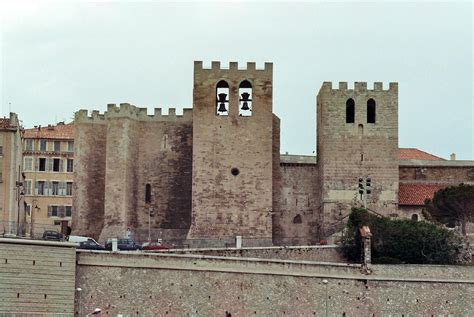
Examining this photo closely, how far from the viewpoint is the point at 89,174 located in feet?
225

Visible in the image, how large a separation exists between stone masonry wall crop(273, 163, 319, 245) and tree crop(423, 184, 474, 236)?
676 centimetres

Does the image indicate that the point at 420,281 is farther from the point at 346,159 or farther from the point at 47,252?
the point at 47,252

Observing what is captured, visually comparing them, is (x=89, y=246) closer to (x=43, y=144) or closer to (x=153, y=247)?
(x=153, y=247)

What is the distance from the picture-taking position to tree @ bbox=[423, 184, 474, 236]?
6238cm

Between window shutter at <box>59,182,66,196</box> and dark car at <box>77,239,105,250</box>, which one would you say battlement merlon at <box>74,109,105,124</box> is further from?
window shutter at <box>59,182,66,196</box>

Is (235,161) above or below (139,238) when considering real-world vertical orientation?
above

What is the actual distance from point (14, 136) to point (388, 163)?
69.8ft

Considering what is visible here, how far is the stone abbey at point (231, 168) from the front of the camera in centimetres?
6556

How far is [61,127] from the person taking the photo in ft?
293

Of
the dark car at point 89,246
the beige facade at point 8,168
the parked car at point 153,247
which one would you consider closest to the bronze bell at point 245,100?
the parked car at point 153,247

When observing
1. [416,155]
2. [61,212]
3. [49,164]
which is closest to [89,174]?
[61,212]

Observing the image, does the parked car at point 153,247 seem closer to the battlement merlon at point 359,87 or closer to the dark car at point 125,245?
the dark car at point 125,245

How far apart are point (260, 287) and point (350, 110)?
18.3m

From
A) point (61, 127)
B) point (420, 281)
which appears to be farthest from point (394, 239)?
point (61, 127)
